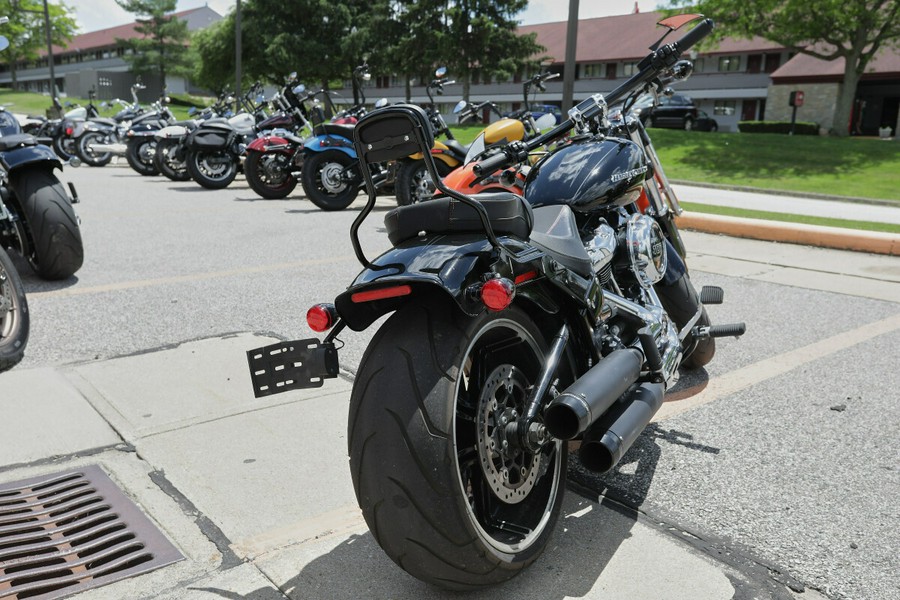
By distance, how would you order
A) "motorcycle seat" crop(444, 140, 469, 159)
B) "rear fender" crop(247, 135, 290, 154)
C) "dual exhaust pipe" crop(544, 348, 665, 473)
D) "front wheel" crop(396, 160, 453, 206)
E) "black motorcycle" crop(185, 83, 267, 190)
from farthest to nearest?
"black motorcycle" crop(185, 83, 267, 190) → "rear fender" crop(247, 135, 290, 154) → "front wheel" crop(396, 160, 453, 206) → "motorcycle seat" crop(444, 140, 469, 159) → "dual exhaust pipe" crop(544, 348, 665, 473)

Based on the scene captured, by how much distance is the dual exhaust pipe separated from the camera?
2307 millimetres

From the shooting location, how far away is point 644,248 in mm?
3275

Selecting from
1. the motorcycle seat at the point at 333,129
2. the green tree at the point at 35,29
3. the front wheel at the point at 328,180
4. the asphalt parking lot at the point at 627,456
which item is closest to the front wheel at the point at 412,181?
the front wheel at the point at 328,180

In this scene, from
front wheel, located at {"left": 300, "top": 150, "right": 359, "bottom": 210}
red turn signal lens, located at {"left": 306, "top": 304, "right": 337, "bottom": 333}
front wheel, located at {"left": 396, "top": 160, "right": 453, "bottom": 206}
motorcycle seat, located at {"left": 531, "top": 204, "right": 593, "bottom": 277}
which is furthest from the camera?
front wheel, located at {"left": 300, "top": 150, "right": 359, "bottom": 210}

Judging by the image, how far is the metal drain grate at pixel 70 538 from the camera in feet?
8.31

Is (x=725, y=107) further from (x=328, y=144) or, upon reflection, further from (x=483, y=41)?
(x=328, y=144)

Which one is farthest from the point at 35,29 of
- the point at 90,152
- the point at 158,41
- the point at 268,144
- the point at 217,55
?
the point at 268,144

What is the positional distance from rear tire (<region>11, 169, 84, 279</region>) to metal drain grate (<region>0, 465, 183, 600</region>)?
3476 mm

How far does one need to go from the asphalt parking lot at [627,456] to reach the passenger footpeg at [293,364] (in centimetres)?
60

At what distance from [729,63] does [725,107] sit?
2.75 metres

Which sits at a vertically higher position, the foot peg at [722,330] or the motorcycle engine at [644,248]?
the motorcycle engine at [644,248]

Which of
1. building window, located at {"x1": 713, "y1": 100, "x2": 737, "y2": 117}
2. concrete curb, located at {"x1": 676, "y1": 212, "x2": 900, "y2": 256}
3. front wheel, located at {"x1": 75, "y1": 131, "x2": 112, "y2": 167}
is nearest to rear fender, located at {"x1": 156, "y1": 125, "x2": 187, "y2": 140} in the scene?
front wheel, located at {"x1": 75, "y1": 131, "x2": 112, "y2": 167}

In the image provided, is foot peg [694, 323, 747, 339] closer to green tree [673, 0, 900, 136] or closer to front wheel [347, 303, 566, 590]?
front wheel [347, 303, 566, 590]

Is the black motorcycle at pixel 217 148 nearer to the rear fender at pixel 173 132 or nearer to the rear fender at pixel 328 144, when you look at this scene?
the rear fender at pixel 173 132
